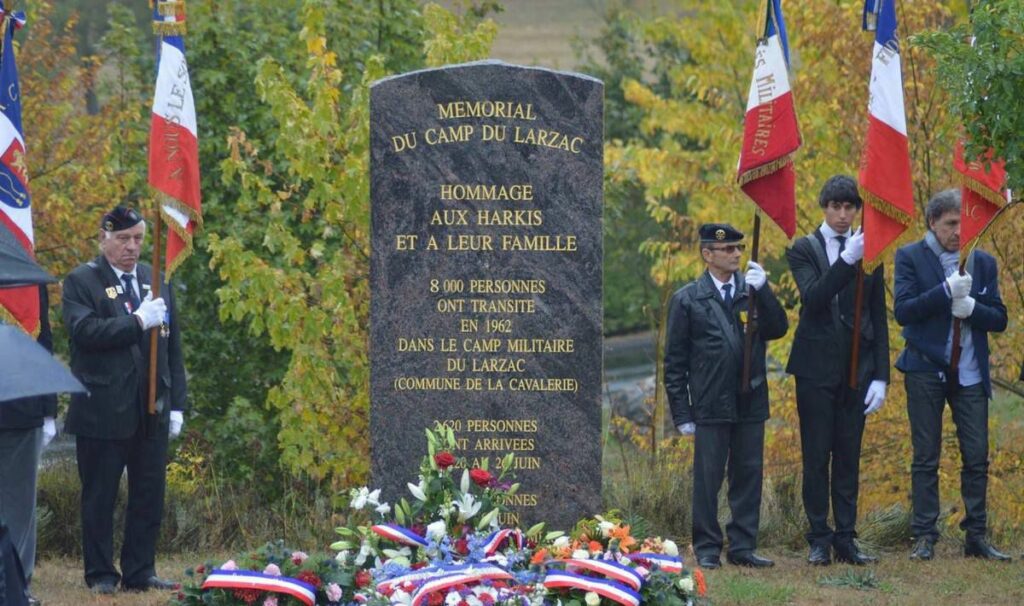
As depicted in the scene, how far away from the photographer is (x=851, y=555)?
31.7 ft

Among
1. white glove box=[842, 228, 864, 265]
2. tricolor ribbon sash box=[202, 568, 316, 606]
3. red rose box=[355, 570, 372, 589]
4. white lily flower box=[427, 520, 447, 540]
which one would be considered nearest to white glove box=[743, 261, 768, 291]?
white glove box=[842, 228, 864, 265]

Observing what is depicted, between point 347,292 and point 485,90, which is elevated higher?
point 485,90

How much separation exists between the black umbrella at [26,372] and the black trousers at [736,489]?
556 cm

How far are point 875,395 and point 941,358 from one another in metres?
0.48

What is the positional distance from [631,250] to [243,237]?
1783 cm

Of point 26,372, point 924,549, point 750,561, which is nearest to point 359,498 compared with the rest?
point 750,561

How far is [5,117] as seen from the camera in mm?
9180

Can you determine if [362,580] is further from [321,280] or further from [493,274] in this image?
[321,280]

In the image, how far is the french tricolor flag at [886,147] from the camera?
30.9 feet

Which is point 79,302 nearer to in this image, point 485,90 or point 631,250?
point 485,90

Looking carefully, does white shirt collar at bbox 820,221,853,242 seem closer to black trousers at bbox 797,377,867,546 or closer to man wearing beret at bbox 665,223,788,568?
man wearing beret at bbox 665,223,788,568

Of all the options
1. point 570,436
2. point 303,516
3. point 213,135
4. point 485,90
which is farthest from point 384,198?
point 213,135

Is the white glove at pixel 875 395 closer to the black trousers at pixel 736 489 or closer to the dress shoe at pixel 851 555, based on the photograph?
the black trousers at pixel 736 489

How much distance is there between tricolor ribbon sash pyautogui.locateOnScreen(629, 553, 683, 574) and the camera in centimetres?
760
